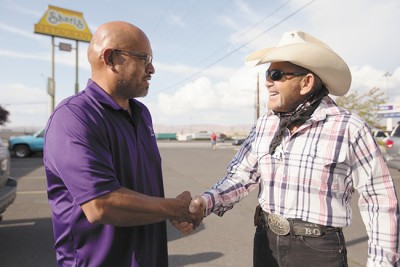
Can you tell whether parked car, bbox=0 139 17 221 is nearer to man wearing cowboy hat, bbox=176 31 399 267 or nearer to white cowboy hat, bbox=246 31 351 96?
man wearing cowboy hat, bbox=176 31 399 267

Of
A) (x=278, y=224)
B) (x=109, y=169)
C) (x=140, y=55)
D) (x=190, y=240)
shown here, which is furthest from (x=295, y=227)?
(x=190, y=240)

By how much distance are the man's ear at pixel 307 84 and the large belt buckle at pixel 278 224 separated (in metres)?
0.79

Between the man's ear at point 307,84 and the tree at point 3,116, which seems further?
the tree at point 3,116

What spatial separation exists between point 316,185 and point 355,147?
0.30 meters

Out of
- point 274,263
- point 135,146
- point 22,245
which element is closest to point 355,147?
point 274,263

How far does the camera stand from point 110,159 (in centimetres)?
154

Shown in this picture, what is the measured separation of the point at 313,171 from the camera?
1.91 m

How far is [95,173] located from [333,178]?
1309 mm

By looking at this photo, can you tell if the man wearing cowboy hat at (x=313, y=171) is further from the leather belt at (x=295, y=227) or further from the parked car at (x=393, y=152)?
the parked car at (x=393, y=152)

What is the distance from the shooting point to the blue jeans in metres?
1.86

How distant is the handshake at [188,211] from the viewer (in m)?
1.81

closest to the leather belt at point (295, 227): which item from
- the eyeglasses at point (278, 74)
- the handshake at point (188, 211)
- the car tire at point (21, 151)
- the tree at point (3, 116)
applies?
the handshake at point (188, 211)

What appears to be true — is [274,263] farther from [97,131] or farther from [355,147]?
[97,131]

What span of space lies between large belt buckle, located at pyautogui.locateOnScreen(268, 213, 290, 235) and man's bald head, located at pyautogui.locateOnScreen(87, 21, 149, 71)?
51.0 inches
